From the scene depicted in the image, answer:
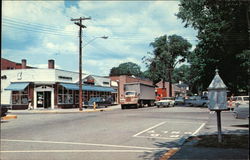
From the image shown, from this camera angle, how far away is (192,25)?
30656 millimetres

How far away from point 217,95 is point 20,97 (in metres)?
37.1

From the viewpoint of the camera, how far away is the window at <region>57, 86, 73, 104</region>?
40062 millimetres

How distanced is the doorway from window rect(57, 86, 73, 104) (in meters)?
1.38

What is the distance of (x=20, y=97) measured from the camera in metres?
39.4

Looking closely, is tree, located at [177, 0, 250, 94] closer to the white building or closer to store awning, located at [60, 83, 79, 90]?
store awning, located at [60, 83, 79, 90]

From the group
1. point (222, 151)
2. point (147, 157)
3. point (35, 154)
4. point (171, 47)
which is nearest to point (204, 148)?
point (222, 151)

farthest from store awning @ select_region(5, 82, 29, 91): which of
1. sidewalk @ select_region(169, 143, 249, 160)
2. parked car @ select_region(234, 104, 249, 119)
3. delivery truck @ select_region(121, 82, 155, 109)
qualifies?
parked car @ select_region(234, 104, 249, 119)

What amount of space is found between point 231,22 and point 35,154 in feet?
20.7

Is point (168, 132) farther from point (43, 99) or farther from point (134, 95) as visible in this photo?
point (43, 99)

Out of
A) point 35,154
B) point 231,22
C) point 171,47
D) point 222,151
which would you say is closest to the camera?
point 231,22

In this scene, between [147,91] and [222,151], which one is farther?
[147,91]

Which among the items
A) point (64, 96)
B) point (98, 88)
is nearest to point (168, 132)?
point (64, 96)

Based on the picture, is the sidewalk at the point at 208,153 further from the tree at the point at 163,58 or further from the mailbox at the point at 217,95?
the tree at the point at 163,58

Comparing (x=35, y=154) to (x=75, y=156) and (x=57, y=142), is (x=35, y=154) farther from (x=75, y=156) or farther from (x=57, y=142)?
(x=57, y=142)
